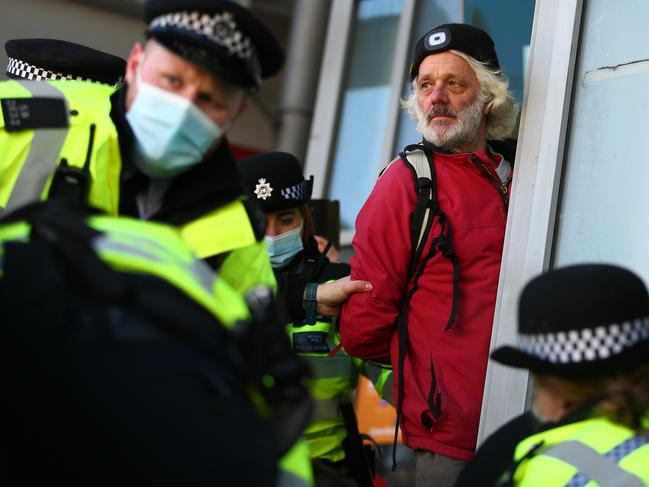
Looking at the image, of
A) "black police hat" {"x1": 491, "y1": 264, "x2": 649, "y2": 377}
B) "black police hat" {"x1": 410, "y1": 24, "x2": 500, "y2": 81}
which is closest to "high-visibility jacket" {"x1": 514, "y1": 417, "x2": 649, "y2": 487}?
"black police hat" {"x1": 491, "y1": 264, "x2": 649, "y2": 377}

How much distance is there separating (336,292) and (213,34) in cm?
177

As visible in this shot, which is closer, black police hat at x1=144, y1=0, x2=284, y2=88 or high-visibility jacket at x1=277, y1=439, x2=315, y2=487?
high-visibility jacket at x1=277, y1=439, x2=315, y2=487

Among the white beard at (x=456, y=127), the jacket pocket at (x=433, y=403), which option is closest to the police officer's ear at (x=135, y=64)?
the jacket pocket at (x=433, y=403)

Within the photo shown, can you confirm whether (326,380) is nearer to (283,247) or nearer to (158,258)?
(283,247)

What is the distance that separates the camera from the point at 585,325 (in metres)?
2.32

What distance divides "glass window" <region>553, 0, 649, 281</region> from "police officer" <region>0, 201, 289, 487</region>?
2271 mm

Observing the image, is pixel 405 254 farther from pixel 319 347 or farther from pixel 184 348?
pixel 184 348

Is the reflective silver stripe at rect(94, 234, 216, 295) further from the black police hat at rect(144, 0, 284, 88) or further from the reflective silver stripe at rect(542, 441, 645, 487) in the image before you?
the reflective silver stripe at rect(542, 441, 645, 487)

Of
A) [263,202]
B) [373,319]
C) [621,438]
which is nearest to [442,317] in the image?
[373,319]

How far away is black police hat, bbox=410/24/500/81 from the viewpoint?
4117 mm

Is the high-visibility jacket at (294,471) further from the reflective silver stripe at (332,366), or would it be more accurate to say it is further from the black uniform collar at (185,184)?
the reflective silver stripe at (332,366)

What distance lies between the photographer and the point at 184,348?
1.57m

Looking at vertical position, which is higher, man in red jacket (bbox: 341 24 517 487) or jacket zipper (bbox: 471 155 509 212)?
jacket zipper (bbox: 471 155 509 212)

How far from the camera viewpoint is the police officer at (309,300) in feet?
14.0
